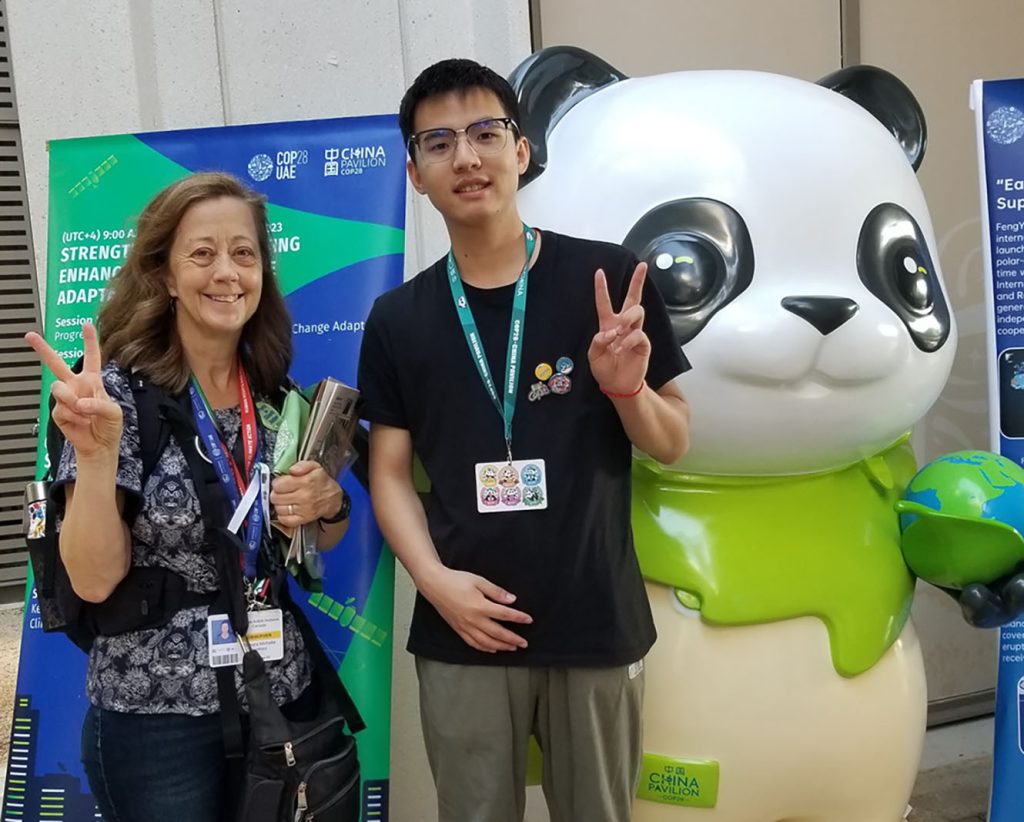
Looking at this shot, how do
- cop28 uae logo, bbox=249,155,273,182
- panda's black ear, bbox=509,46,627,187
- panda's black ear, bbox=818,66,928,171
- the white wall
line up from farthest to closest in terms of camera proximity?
the white wall → cop28 uae logo, bbox=249,155,273,182 → panda's black ear, bbox=818,66,928,171 → panda's black ear, bbox=509,46,627,187

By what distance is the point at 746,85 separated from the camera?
1.94 m

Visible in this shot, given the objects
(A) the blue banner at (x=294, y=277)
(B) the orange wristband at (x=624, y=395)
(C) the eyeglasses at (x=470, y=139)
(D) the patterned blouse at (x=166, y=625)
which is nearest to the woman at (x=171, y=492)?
(D) the patterned blouse at (x=166, y=625)

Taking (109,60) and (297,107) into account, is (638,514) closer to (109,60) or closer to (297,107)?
(297,107)

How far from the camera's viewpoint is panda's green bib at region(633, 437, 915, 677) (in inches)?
73.2

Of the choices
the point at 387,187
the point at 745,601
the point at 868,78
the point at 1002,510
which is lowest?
the point at 745,601

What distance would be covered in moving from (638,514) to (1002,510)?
71 cm

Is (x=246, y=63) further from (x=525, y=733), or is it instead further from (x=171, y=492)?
(x=525, y=733)

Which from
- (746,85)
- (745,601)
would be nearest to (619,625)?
(745,601)

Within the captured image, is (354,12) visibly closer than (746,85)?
No

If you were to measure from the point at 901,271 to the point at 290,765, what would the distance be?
4.57 feet

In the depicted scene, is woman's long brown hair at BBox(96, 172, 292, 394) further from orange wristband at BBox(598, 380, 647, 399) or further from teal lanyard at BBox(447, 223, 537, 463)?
orange wristband at BBox(598, 380, 647, 399)

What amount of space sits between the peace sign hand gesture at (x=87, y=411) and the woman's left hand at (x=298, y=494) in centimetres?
28

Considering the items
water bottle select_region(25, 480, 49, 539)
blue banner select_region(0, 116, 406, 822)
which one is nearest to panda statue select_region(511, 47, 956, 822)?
blue banner select_region(0, 116, 406, 822)

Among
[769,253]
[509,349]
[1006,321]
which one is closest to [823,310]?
[769,253]
